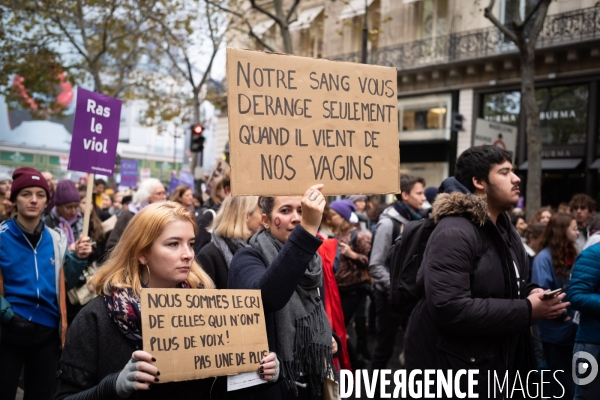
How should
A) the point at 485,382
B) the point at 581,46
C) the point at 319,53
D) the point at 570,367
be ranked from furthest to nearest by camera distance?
1. the point at 319,53
2. the point at 581,46
3. the point at 570,367
4. the point at 485,382

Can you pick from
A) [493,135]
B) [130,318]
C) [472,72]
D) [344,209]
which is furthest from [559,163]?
[130,318]

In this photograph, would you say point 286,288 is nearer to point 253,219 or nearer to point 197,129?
point 253,219

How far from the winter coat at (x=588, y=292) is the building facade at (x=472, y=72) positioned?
12458 millimetres

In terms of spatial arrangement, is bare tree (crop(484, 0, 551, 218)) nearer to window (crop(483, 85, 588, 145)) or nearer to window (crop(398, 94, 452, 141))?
window (crop(483, 85, 588, 145))

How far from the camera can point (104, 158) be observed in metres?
5.00

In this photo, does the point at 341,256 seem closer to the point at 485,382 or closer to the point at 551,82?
the point at 485,382

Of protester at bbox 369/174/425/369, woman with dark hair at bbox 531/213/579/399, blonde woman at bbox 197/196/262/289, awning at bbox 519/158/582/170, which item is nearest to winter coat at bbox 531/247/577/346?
woman with dark hair at bbox 531/213/579/399

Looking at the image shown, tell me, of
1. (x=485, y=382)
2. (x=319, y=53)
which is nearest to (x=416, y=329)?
(x=485, y=382)

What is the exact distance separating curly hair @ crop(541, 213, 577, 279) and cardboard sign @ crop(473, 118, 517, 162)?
322 cm

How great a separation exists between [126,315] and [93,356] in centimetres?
20

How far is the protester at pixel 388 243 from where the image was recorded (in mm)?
6055

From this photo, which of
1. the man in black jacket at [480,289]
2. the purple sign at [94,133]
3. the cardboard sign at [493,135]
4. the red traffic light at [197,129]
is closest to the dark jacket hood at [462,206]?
the man in black jacket at [480,289]

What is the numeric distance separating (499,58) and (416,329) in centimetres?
1758

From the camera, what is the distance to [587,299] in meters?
3.81
